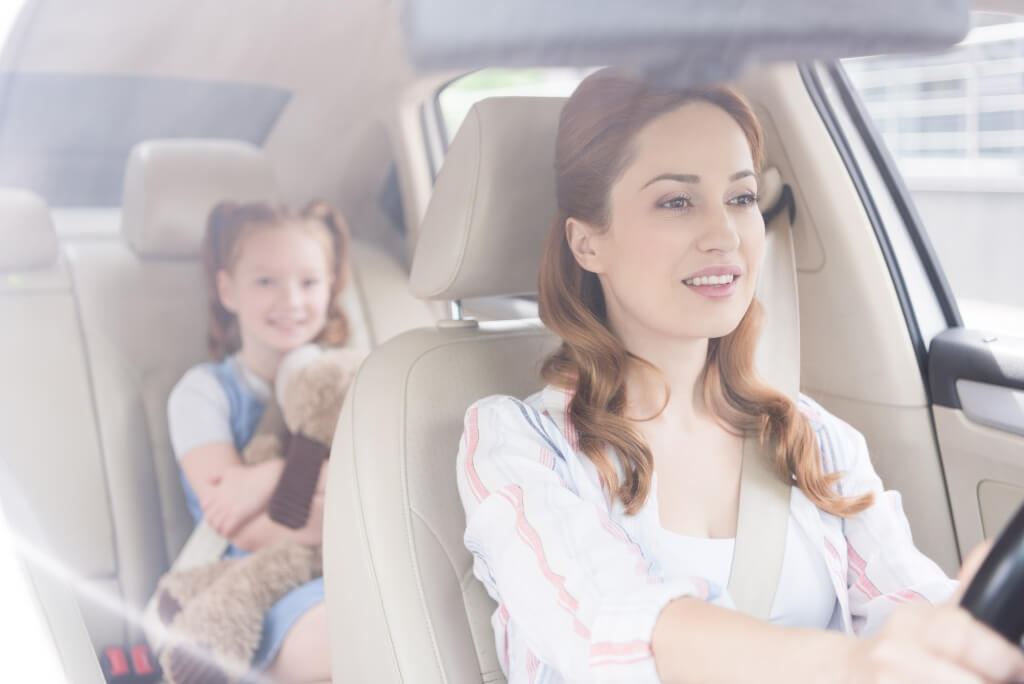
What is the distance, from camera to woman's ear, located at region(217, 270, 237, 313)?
225cm

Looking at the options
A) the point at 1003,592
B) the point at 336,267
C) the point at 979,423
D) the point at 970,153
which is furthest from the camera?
the point at 336,267

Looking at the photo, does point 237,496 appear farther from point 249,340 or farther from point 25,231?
point 25,231

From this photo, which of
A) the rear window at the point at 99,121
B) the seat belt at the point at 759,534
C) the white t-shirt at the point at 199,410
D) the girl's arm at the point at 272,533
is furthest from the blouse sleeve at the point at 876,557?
Answer: the rear window at the point at 99,121

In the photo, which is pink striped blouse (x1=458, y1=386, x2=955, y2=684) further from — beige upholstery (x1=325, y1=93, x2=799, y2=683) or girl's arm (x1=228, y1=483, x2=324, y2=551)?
girl's arm (x1=228, y1=483, x2=324, y2=551)

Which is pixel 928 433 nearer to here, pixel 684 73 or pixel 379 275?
pixel 684 73

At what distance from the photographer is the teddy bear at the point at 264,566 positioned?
1.76 m

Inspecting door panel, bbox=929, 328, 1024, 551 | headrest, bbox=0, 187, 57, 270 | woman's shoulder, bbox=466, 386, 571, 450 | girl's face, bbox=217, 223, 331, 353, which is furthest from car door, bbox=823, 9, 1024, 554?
headrest, bbox=0, 187, 57, 270

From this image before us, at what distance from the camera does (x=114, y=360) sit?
2156mm

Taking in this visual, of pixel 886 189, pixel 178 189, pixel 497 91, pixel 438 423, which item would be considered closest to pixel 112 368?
pixel 178 189

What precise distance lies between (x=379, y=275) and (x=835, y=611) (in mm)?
1611

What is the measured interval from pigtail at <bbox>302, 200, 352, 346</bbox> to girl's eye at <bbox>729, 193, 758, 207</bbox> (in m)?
1.32

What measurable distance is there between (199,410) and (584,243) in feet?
3.77

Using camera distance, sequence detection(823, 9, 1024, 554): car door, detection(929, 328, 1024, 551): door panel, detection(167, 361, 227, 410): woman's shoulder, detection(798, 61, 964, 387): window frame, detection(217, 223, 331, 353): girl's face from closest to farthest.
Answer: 1. detection(823, 9, 1024, 554): car door
2. detection(929, 328, 1024, 551): door panel
3. detection(798, 61, 964, 387): window frame
4. detection(167, 361, 227, 410): woman's shoulder
5. detection(217, 223, 331, 353): girl's face

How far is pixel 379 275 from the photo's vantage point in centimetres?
256
